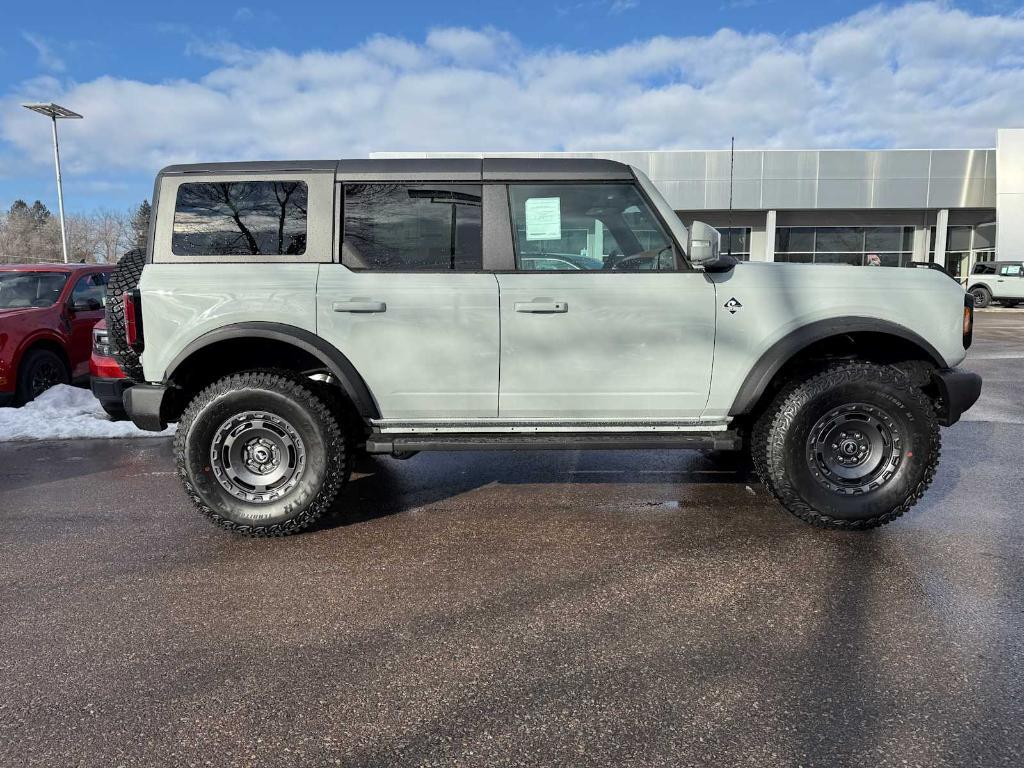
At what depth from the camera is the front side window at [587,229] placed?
3936mm

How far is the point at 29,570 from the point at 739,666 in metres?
3.46

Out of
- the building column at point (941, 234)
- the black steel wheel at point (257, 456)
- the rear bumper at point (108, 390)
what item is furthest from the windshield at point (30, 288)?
the building column at point (941, 234)

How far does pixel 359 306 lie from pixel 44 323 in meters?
5.82

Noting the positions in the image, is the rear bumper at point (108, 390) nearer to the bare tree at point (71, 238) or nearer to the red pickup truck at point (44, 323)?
the red pickup truck at point (44, 323)

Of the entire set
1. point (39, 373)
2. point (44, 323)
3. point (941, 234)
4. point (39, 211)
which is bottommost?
point (39, 373)

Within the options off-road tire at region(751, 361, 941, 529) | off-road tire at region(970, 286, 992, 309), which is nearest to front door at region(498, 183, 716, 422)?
off-road tire at region(751, 361, 941, 529)

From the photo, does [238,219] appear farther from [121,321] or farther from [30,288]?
[30,288]

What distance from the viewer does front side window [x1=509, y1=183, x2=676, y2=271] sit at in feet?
12.9

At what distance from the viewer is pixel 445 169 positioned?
156 inches

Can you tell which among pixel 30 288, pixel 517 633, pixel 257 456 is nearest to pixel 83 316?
pixel 30 288

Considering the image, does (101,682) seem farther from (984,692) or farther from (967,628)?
(967,628)

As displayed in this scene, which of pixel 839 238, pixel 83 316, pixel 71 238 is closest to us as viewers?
pixel 83 316

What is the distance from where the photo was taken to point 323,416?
384cm

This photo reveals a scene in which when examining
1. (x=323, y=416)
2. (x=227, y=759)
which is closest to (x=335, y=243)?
(x=323, y=416)
